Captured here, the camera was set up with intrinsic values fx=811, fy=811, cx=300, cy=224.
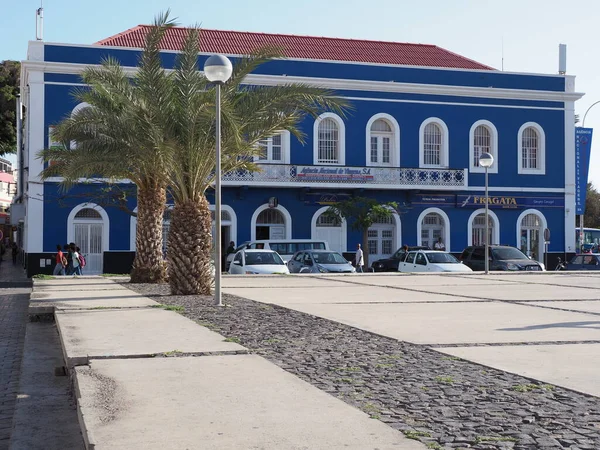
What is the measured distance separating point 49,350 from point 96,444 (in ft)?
22.0

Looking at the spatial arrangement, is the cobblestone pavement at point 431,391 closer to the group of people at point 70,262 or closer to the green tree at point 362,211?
the group of people at point 70,262

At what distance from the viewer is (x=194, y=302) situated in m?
14.6

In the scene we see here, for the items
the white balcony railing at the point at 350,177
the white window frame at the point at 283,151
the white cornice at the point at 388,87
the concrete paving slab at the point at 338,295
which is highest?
the white cornice at the point at 388,87

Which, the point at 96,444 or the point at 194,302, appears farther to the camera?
the point at 194,302

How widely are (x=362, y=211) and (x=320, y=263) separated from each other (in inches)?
353

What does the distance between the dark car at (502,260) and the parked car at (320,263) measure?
222 inches

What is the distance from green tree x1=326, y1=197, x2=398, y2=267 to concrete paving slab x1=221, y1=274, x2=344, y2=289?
37.9 ft

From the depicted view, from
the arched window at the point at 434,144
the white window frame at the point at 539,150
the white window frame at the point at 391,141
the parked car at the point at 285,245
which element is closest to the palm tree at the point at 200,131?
the parked car at the point at 285,245

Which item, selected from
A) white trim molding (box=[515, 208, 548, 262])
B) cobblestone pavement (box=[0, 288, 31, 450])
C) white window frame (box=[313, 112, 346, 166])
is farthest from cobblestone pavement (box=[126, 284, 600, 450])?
white trim molding (box=[515, 208, 548, 262])

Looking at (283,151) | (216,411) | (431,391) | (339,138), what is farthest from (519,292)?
(339,138)

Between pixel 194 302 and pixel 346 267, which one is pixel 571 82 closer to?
→ pixel 346 267

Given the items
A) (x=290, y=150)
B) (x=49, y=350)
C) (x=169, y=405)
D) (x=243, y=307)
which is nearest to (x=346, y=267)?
(x=290, y=150)

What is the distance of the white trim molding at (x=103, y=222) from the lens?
35281mm

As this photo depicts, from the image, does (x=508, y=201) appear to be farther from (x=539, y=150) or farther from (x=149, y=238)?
(x=149, y=238)
